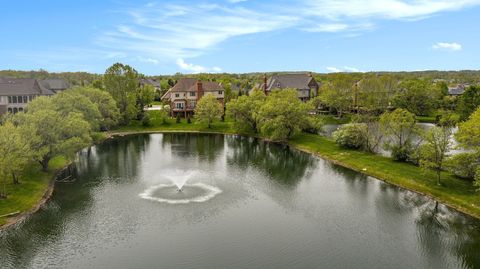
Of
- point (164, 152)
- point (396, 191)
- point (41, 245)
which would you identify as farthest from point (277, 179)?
point (41, 245)

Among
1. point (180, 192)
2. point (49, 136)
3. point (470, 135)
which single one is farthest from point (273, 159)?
point (49, 136)

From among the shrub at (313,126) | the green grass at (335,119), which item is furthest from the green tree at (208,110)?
the green grass at (335,119)

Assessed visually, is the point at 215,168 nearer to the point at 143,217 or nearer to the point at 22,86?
the point at 143,217

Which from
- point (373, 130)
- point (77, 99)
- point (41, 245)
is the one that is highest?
point (77, 99)

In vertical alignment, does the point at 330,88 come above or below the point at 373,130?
above

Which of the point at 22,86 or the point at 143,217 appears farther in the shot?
the point at 22,86

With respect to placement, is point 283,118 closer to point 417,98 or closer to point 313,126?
point 313,126

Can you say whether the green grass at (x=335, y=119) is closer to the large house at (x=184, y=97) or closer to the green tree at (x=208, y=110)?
the green tree at (x=208, y=110)
